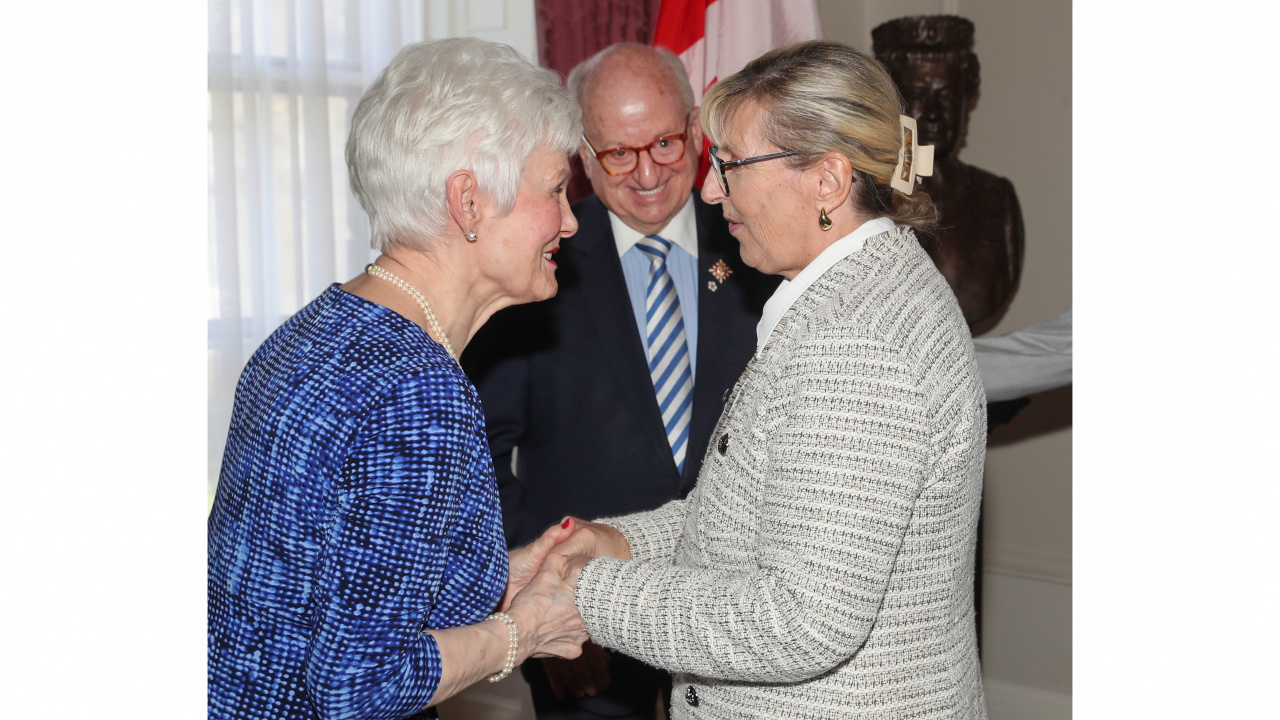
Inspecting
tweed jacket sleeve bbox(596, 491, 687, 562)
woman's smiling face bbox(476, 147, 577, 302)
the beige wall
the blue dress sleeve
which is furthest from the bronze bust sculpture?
the blue dress sleeve

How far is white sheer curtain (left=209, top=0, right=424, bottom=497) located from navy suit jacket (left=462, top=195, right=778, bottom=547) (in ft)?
3.06

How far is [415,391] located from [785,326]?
0.48m

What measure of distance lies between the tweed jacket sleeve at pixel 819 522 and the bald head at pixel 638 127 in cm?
111

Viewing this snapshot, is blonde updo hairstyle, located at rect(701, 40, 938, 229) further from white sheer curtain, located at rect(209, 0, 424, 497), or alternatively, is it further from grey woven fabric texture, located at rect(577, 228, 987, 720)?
white sheer curtain, located at rect(209, 0, 424, 497)

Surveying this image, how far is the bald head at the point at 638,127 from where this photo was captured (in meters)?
2.32

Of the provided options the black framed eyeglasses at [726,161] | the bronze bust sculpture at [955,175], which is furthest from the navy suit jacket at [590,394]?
the bronze bust sculpture at [955,175]

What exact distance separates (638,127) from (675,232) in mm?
255

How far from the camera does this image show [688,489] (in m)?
2.24

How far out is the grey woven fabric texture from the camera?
1176 mm

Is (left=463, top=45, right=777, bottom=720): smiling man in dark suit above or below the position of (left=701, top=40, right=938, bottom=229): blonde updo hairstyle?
below

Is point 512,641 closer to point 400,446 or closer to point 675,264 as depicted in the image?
point 400,446

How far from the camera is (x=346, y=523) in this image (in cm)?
112

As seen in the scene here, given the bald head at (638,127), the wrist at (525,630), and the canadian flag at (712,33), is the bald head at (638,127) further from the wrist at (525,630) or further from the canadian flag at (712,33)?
the wrist at (525,630)

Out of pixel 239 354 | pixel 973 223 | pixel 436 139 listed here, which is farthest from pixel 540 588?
pixel 973 223
